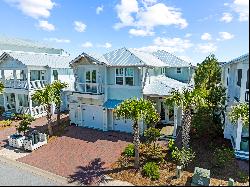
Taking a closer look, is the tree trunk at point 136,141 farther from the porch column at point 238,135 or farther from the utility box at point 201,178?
the porch column at point 238,135

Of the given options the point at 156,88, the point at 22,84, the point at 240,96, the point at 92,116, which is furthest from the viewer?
the point at 22,84

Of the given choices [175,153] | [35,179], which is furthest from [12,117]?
[175,153]

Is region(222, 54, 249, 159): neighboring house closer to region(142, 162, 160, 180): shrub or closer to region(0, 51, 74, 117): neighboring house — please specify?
region(142, 162, 160, 180): shrub

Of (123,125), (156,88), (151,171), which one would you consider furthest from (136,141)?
(156,88)

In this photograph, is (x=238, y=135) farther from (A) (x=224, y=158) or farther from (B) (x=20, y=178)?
(B) (x=20, y=178)

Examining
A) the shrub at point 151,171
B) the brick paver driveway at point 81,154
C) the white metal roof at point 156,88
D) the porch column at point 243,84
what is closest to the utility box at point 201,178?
the shrub at point 151,171

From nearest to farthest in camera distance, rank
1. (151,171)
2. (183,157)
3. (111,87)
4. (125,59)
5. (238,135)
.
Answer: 1. (151,171)
2. (183,157)
3. (238,135)
4. (125,59)
5. (111,87)
